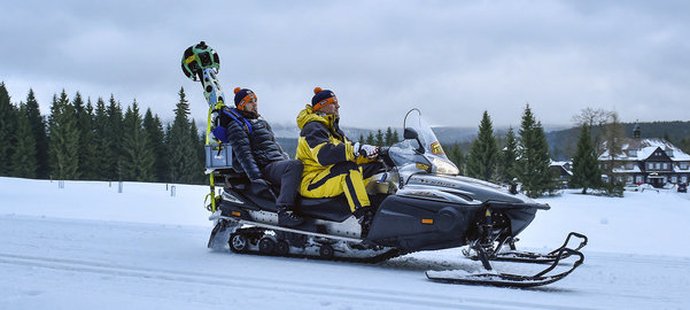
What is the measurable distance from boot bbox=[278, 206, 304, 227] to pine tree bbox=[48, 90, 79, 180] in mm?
53711

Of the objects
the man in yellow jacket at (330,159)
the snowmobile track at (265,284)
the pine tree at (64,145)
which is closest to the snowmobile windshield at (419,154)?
the man in yellow jacket at (330,159)

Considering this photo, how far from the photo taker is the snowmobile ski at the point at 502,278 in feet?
15.5

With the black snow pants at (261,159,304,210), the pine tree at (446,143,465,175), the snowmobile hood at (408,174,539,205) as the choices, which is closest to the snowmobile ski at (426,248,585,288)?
the snowmobile hood at (408,174,539,205)

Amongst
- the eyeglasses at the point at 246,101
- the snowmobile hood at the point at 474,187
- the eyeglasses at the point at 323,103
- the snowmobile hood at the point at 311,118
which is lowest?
the snowmobile hood at the point at 474,187

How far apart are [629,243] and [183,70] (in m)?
7.64

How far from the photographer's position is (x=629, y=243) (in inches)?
386

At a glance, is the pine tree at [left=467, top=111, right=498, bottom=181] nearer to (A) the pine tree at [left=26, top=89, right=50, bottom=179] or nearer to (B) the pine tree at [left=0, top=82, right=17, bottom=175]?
A: (A) the pine tree at [left=26, top=89, right=50, bottom=179]

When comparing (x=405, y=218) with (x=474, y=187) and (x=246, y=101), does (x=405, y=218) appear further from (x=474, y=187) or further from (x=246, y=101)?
(x=246, y=101)

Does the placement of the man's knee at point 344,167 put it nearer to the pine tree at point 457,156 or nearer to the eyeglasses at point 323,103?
the eyeglasses at point 323,103

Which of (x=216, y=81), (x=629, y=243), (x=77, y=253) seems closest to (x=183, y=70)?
(x=216, y=81)

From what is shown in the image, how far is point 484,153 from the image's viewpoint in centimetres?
4466

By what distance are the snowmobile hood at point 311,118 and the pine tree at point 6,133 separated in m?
55.5

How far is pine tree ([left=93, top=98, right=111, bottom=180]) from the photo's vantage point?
58562mm

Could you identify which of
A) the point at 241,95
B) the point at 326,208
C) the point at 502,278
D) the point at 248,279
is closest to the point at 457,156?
the point at 241,95
